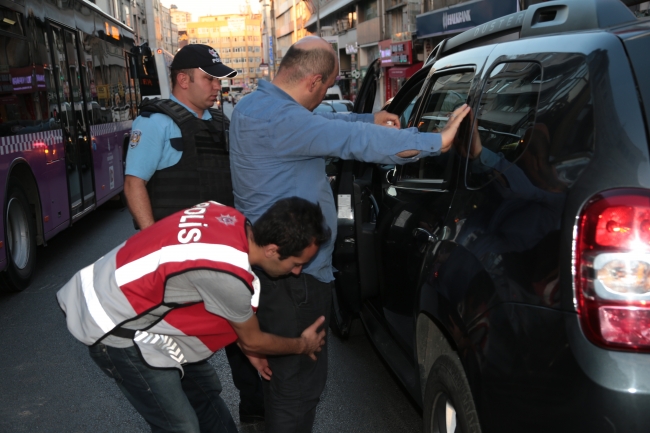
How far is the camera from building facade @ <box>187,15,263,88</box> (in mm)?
170375

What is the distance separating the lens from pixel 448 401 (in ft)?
8.13

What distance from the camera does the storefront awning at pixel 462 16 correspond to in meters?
20.2

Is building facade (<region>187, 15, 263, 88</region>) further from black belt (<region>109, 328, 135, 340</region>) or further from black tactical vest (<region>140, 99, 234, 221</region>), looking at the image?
black belt (<region>109, 328, 135, 340</region>)

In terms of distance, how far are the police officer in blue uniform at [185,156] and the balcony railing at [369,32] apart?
39238 mm

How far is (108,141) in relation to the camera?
10500mm

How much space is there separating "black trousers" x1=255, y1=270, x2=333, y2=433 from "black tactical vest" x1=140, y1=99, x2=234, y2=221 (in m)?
0.83

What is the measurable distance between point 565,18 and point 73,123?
7207 millimetres

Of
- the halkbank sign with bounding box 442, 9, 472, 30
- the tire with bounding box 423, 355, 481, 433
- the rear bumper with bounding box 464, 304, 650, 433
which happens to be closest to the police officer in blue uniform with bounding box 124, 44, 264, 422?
the tire with bounding box 423, 355, 481, 433

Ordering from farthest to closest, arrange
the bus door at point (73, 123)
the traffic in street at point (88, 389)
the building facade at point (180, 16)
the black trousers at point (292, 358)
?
the building facade at point (180, 16)
the bus door at point (73, 123)
the traffic in street at point (88, 389)
the black trousers at point (292, 358)

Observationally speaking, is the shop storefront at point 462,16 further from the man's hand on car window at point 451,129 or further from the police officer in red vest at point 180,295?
the police officer in red vest at point 180,295

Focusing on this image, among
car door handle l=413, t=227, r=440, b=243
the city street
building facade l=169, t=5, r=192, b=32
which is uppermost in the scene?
building facade l=169, t=5, r=192, b=32

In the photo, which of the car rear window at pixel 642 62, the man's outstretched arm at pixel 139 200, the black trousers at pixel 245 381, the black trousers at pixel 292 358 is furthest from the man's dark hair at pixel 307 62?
the black trousers at pixel 245 381

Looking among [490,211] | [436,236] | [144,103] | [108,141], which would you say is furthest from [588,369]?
[108,141]

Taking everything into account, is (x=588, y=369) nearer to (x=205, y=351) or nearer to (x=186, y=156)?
(x=205, y=351)
